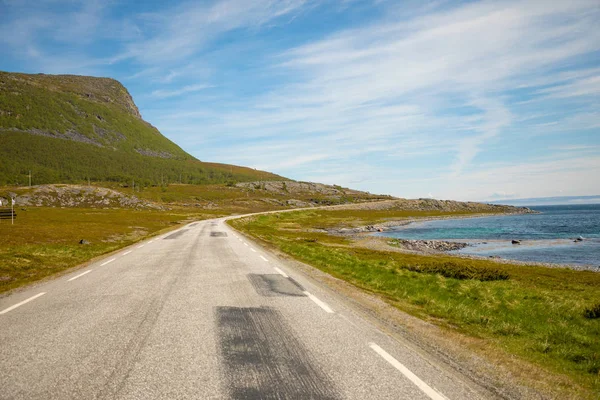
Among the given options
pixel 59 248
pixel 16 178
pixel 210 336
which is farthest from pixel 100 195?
pixel 210 336

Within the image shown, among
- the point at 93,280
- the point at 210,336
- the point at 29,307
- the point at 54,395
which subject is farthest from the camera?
the point at 93,280

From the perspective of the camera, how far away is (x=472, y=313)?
10531mm

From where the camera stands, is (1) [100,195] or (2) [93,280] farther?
(1) [100,195]

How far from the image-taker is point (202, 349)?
642cm

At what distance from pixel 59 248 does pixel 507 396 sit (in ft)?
A: 92.9

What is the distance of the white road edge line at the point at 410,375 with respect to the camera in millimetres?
4914

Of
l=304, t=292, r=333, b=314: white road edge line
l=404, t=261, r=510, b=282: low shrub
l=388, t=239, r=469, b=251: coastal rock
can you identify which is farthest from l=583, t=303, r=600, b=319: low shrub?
l=388, t=239, r=469, b=251: coastal rock

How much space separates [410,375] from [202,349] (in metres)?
3.45

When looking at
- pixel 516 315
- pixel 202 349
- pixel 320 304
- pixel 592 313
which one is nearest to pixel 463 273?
pixel 592 313

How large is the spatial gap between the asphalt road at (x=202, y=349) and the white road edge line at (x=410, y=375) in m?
0.02

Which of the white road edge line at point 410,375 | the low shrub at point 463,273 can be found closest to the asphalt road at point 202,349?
the white road edge line at point 410,375

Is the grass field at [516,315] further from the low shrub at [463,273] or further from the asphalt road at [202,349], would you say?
the asphalt road at [202,349]

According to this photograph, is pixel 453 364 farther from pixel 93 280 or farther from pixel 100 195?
pixel 100 195

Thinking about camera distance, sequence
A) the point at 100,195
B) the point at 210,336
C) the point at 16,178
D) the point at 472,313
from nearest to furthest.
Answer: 1. the point at 210,336
2. the point at 472,313
3. the point at 100,195
4. the point at 16,178
